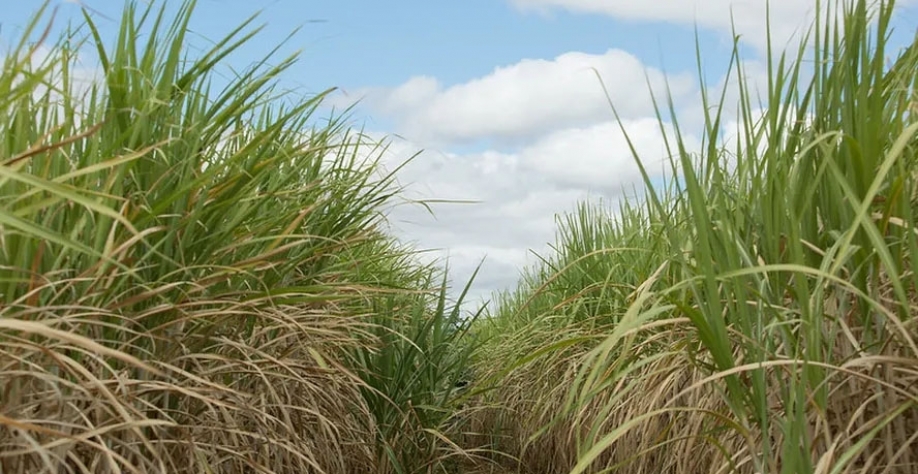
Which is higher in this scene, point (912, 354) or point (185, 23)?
point (185, 23)

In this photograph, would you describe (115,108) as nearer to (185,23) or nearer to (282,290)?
(185,23)

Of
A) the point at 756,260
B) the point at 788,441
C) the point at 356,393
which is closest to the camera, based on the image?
the point at 788,441

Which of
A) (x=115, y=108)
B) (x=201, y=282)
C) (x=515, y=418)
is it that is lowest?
(x=515, y=418)

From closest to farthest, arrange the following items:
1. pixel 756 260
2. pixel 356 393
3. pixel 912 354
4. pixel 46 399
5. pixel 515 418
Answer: pixel 46 399, pixel 912 354, pixel 756 260, pixel 356 393, pixel 515 418

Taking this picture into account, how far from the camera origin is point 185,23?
84.7 inches

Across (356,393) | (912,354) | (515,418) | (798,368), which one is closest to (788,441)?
(798,368)

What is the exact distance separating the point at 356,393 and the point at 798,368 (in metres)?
1.61

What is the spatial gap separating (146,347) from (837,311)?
4.13 feet

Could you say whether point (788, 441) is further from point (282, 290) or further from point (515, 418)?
point (515, 418)

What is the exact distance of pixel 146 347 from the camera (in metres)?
1.93

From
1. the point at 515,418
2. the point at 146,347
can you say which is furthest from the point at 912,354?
the point at 515,418

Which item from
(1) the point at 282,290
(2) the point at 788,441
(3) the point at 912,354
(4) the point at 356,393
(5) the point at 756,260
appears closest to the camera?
(2) the point at 788,441

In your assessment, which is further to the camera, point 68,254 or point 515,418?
point 515,418

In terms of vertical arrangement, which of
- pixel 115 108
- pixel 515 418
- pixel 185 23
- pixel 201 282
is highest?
pixel 185 23
